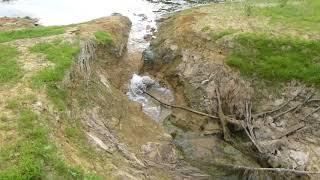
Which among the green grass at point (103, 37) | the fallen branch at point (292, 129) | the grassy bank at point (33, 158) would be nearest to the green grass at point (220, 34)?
the green grass at point (103, 37)

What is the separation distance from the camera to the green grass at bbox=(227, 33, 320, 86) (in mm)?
19375

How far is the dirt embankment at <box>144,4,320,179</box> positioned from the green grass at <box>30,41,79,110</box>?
448 cm

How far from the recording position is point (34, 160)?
13.0m

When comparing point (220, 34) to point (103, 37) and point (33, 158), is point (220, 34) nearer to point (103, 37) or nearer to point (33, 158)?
point (103, 37)

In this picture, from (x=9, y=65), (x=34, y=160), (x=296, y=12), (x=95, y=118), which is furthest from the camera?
(x=296, y=12)

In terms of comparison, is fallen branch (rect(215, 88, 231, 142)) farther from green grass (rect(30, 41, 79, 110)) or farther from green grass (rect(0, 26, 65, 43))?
green grass (rect(0, 26, 65, 43))

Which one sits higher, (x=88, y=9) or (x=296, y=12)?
(x=296, y=12)

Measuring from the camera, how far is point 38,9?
29344 mm

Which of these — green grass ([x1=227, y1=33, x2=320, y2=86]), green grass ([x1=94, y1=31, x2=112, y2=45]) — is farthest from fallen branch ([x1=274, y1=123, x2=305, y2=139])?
green grass ([x1=94, y1=31, x2=112, y2=45])

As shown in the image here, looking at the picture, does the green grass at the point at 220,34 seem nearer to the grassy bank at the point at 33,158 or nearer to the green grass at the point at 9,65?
the green grass at the point at 9,65

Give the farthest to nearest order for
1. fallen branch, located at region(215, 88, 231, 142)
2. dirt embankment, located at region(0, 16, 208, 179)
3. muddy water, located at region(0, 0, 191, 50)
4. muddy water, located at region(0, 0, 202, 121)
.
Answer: muddy water, located at region(0, 0, 191, 50) < muddy water, located at region(0, 0, 202, 121) < fallen branch, located at region(215, 88, 231, 142) < dirt embankment, located at region(0, 16, 208, 179)

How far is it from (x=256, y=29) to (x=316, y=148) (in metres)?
6.16

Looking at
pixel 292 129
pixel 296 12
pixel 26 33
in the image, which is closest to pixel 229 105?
pixel 292 129

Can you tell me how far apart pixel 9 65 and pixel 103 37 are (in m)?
5.31
